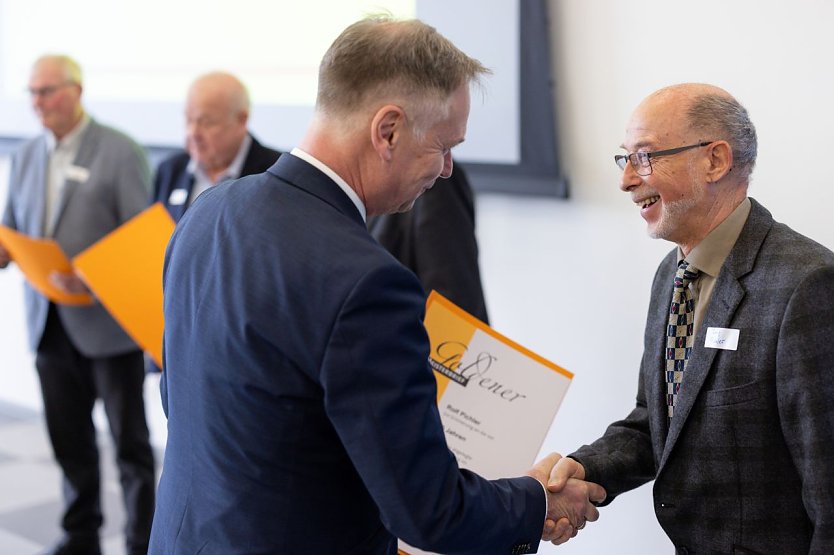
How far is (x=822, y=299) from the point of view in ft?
5.74

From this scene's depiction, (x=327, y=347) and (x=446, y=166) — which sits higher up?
(x=446, y=166)

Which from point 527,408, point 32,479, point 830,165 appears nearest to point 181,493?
point 527,408

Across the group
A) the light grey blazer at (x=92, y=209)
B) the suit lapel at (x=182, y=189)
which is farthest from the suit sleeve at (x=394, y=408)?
the light grey blazer at (x=92, y=209)

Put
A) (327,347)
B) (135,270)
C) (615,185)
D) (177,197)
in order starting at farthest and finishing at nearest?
(177,197), (135,270), (615,185), (327,347)

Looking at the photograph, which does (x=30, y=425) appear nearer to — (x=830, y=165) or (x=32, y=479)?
(x=32, y=479)

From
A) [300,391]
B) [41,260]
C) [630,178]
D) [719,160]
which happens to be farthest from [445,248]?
[41,260]

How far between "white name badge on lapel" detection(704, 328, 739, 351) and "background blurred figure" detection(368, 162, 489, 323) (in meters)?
1.12

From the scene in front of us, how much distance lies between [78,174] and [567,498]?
2.79m

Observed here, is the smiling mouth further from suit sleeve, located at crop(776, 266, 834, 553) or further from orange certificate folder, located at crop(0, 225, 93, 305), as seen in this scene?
orange certificate folder, located at crop(0, 225, 93, 305)

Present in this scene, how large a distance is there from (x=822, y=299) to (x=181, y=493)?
1.11 meters

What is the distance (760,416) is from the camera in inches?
71.2

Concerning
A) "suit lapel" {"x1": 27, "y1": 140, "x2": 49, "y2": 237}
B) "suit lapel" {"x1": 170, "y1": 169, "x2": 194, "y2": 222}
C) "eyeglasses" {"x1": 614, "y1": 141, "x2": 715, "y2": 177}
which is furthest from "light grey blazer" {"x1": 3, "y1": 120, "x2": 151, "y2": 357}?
"eyeglasses" {"x1": 614, "y1": 141, "x2": 715, "y2": 177}

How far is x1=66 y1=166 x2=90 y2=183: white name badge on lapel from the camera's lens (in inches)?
164

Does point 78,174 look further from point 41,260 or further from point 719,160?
point 719,160
